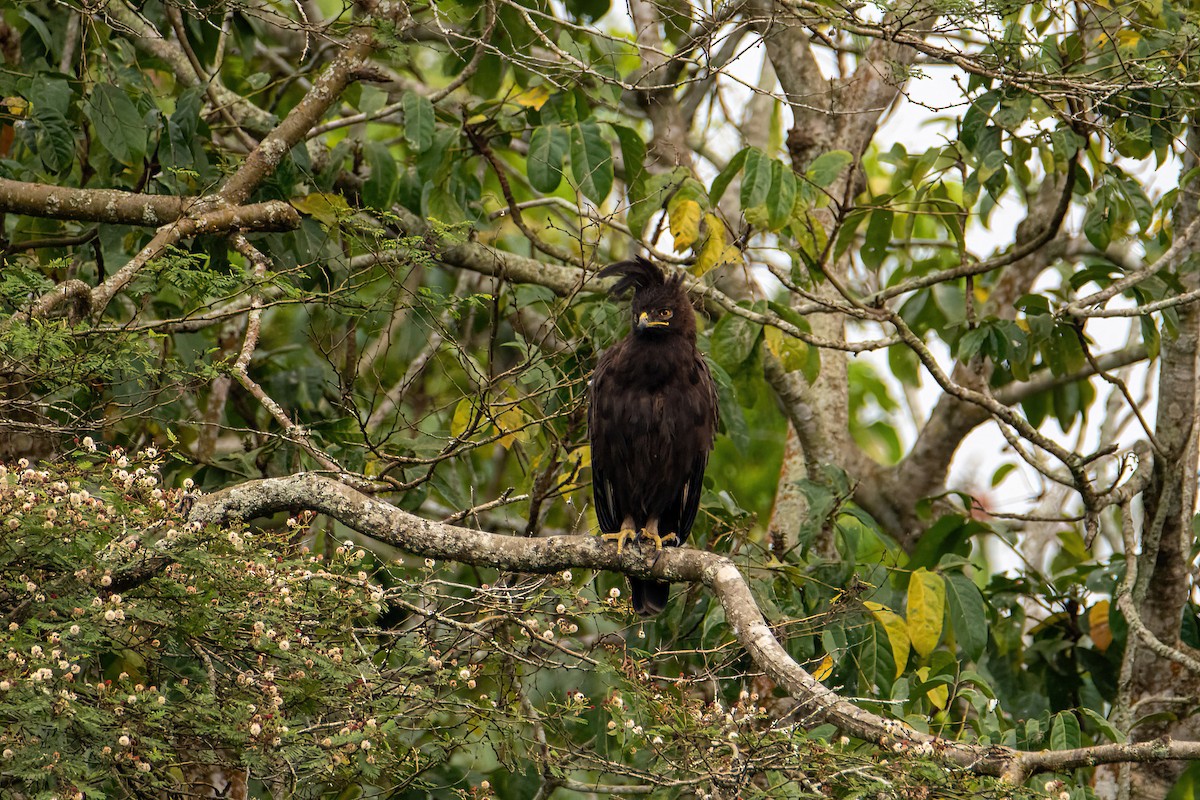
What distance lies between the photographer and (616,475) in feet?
18.0

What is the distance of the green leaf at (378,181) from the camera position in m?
5.71

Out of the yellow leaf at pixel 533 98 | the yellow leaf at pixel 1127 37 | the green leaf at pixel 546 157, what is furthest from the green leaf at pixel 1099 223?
the yellow leaf at pixel 533 98

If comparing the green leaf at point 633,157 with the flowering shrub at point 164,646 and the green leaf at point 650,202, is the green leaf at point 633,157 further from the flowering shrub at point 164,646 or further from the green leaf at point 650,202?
the flowering shrub at point 164,646

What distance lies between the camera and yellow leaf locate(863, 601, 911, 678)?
179 inches

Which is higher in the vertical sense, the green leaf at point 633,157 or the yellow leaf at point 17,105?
the green leaf at point 633,157

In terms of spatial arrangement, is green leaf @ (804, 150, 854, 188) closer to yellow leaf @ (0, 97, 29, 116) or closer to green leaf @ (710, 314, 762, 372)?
green leaf @ (710, 314, 762, 372)

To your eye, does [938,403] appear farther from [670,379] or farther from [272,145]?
[272,145]

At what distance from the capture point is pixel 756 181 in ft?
16.6

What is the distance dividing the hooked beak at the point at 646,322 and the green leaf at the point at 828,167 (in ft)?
3.09

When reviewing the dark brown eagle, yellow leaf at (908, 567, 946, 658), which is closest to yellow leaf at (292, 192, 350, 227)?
the dark brown eagle

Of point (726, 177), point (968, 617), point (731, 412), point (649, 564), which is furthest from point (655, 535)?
point (726, 177)

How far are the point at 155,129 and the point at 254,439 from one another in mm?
1576

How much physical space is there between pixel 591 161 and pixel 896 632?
247cm

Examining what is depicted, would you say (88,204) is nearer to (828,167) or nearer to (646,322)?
(646,322)
